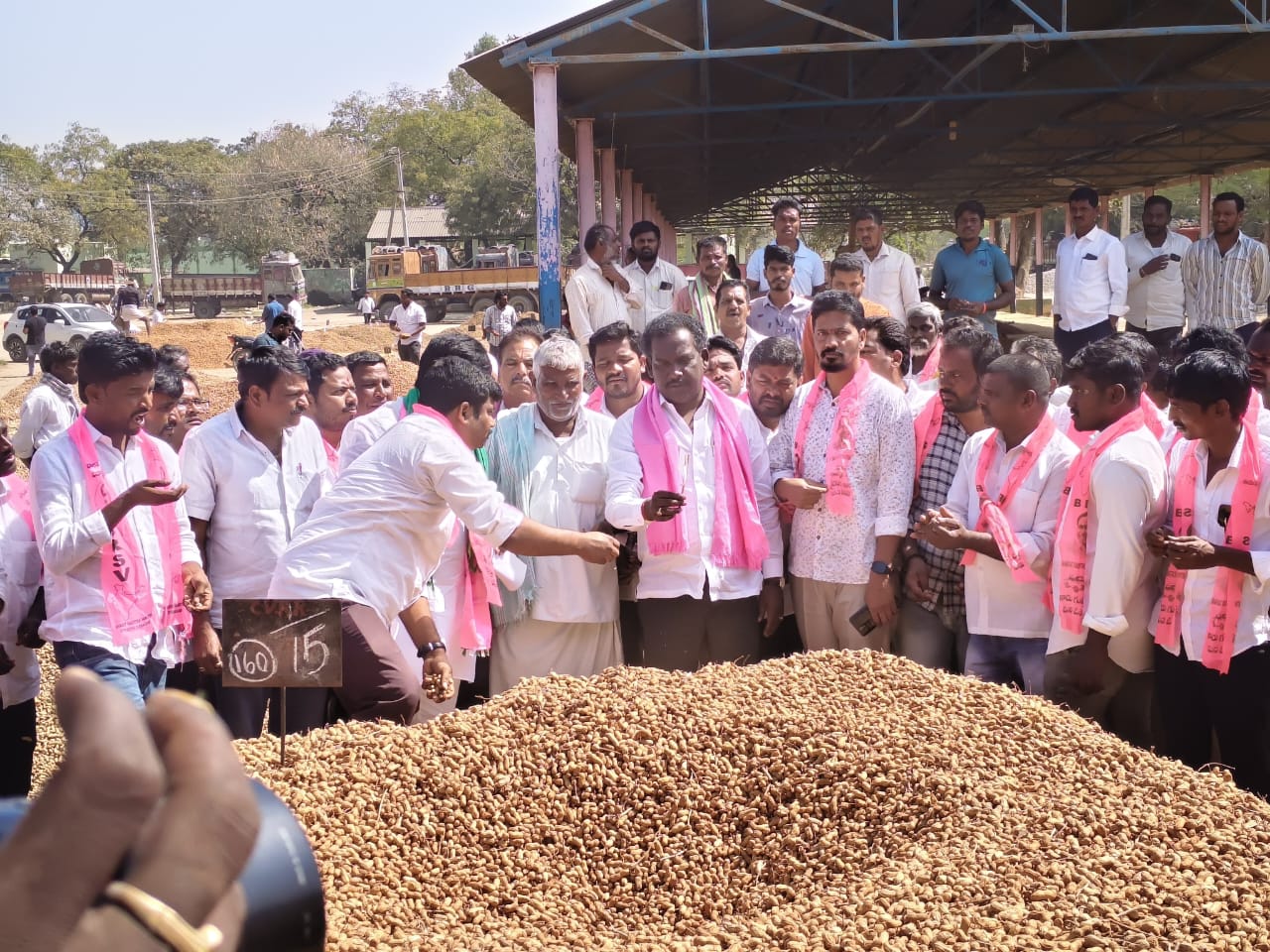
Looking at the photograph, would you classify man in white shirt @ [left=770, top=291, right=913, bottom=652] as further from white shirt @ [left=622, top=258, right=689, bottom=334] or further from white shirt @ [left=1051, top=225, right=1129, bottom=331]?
white shirt @ [left=1051, top=225, right=1129, bottom=331]

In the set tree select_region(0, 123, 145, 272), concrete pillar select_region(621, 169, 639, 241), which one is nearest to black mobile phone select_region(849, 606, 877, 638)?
concrete pillar select_region(621, 169, 639, 241)

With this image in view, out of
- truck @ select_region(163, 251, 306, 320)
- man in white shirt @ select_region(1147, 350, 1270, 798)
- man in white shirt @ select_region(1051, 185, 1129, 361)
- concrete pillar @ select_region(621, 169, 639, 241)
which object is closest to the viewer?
man in white shirt @ select_region(1147, 350, 1270, 798)

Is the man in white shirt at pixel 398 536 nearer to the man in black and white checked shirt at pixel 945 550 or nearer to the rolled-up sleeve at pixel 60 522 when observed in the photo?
the rolled-up sleeve at pixel 60 522

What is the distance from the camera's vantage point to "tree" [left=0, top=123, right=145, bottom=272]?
157ft

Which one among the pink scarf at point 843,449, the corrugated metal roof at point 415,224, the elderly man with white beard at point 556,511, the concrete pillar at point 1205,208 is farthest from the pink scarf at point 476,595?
the corrugated metal roof at point 415,224

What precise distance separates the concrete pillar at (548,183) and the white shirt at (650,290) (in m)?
1.43

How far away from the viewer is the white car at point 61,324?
25.5 metres

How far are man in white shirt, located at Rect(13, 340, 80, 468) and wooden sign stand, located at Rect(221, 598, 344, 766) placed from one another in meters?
5.26

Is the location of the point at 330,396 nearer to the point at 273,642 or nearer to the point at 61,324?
the point at 273,642

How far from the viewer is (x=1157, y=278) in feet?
26.3

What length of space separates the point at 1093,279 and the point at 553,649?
195 inches

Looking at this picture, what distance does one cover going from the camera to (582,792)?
254 cm

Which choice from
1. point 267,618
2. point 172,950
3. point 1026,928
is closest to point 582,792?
point 267,618

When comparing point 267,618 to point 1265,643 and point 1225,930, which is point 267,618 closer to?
point 1225,930
